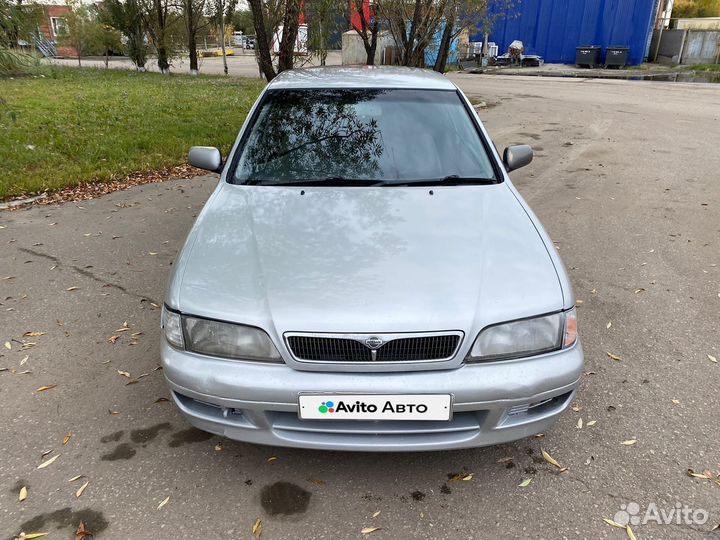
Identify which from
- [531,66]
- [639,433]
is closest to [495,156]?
[639,433]

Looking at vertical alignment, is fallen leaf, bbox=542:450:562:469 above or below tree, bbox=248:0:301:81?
below

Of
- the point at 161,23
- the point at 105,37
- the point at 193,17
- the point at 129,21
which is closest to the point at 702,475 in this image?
the point at 193,17

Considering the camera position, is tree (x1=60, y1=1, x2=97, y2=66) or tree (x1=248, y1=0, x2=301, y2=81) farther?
tree (x1=60, y1=1, x2=97, y2=66)

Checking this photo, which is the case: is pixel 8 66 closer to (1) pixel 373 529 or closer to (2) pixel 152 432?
(2) pixel 152 432

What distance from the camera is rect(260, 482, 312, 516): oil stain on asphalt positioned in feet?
7.05

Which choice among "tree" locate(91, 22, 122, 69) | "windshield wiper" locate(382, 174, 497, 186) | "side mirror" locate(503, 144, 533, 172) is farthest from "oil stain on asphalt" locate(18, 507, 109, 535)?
"tree" locate(91, 22, 122, 69)

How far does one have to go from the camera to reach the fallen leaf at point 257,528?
204 centimetres

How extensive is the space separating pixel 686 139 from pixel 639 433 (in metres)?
9.13

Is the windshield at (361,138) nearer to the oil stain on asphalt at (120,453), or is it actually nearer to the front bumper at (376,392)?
the front bumper at (376,392)

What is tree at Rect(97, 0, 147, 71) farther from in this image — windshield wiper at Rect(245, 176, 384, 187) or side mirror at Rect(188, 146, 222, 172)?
windshield wiper at Rect(245, 176, 384, 187)

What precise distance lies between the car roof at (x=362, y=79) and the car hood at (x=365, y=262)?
104 cm

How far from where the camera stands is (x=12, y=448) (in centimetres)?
248

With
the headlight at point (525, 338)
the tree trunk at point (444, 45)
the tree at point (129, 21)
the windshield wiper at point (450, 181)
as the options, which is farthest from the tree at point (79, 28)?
the headlight at point (525, 338)

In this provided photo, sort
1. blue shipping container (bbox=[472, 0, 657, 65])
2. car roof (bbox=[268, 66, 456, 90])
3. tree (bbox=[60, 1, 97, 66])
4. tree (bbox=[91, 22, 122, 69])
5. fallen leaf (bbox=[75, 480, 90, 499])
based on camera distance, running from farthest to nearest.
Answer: blue shipping container (bbox=[472, 0, 657, 65]), tree (bbox=[91, 22, 122, 69]), tree (bbox=[60, 1, 97, 66]), car roof (bbox=[268, 66, 456, 90]), fallen leaf (bbox=[75, 480, 90, 499])
